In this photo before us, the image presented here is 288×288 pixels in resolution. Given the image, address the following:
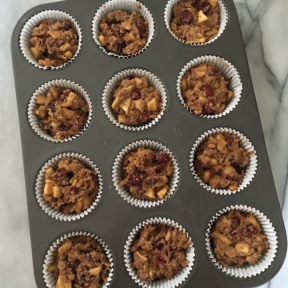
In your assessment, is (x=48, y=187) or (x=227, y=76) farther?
(x=227, y=76)

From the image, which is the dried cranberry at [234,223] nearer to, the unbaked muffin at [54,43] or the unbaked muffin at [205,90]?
the unbaked muffin at [205,90]

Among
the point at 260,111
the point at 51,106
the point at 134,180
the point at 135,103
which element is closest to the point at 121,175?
the point at 134,180

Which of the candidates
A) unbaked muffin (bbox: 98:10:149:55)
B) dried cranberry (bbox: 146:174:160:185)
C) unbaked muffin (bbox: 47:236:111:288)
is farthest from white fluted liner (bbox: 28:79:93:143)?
unbaked muffin (bbox: 47:236:111:288)

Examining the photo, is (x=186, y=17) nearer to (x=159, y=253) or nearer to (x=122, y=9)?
(x=122, y=9)

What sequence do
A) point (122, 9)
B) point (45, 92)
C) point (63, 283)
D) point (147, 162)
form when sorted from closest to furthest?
point (63, 283) < point (147, 162) < point (45, 92) < point (122, 9)

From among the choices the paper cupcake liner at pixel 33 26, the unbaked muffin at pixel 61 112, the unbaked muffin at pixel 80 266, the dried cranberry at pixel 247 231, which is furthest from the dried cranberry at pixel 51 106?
the dried cranberry at pixel 247 231

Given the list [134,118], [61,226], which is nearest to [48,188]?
[61,226]

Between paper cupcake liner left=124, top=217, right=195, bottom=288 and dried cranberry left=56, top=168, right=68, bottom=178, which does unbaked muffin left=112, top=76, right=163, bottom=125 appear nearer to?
dried cranberry left=56, top=168, right=68, bottom=178
